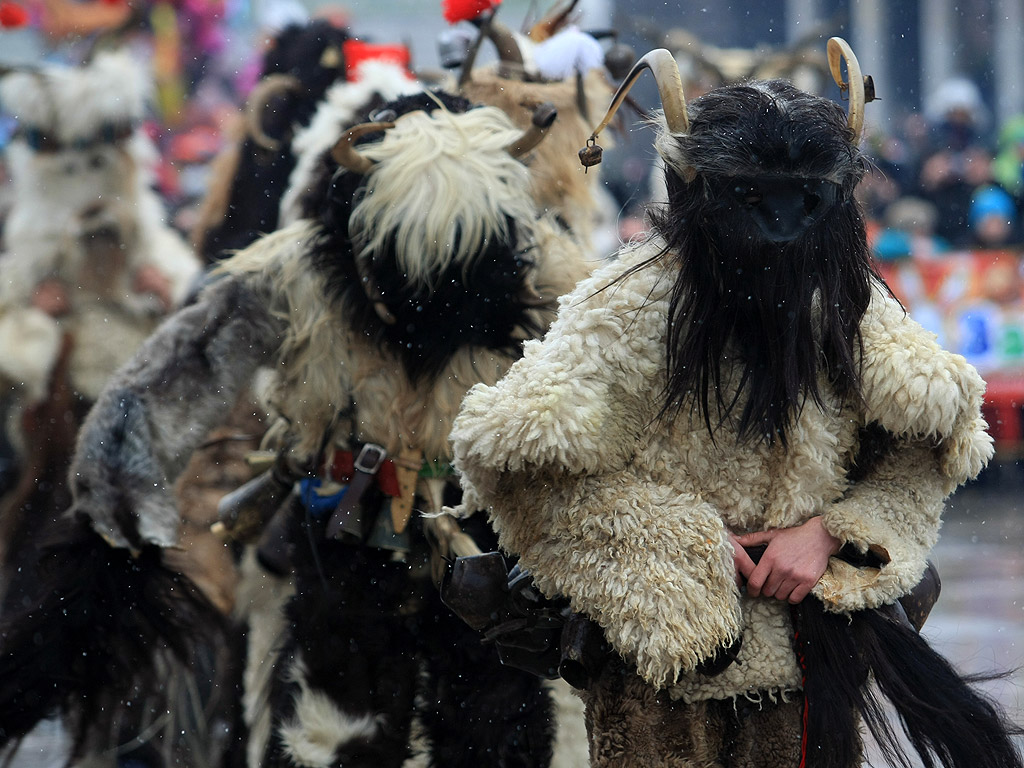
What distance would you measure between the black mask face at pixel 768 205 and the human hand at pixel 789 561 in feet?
1.60

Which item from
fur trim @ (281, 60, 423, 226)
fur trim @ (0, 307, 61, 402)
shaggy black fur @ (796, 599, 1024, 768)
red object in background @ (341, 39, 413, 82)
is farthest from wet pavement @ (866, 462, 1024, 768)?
fur trim @ (0, 307, 61, 402)

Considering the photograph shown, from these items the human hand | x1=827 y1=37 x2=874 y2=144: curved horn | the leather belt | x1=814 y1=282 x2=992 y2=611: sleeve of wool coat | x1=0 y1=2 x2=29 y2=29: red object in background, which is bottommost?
x1=0 y1=2 x2=29 y2=29: red object in background

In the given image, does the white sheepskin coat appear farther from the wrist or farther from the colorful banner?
the colorful banner

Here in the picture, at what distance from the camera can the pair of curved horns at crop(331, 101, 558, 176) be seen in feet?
9.95

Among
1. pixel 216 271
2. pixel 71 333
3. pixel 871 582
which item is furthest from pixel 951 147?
pixel 871 582

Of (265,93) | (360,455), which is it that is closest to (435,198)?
(360,455)

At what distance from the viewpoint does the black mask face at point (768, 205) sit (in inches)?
83.4

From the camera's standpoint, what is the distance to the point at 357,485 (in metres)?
3.06

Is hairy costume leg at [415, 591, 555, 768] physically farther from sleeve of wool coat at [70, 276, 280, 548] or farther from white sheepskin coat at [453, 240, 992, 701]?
white sheepskin coat at [453, 240, 992, 701]

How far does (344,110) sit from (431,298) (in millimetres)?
1031

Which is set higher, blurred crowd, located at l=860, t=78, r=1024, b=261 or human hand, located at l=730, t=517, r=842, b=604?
human hand, located at l=730, t=517, r=842, b=604

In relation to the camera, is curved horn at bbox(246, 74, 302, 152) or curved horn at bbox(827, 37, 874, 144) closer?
curved horn at bbox(827, 37, 874, 144)

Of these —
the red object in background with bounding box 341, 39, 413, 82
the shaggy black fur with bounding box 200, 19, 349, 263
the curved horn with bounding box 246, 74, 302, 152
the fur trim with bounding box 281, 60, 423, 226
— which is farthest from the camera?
the curved horn with bounding box 246, 74, 302, 152

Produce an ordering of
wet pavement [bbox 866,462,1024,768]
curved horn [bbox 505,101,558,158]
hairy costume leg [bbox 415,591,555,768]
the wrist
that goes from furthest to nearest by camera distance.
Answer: wet pavement [bbox 866,462,1024,768]
curved horn [bbox 505,101,558,158]
hairy costume leg [bbox 415,591,555,768]
the wrist
